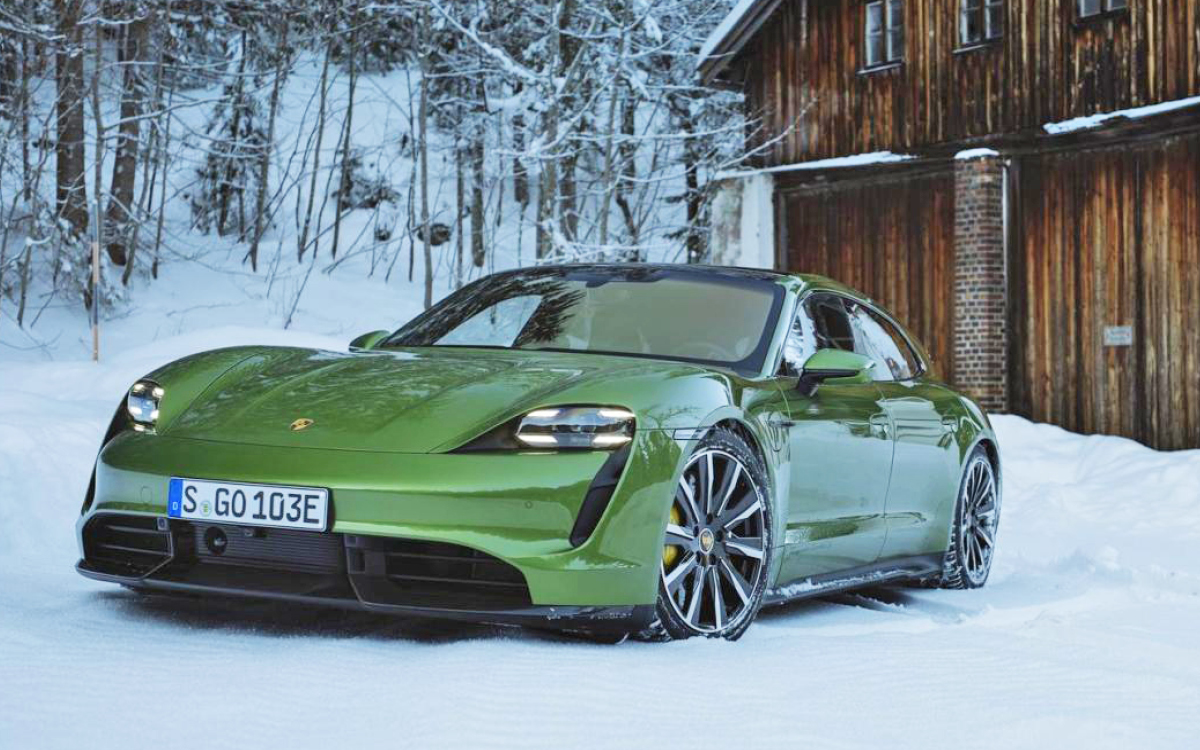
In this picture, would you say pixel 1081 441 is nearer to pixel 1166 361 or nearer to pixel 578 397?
pixel 1166 361

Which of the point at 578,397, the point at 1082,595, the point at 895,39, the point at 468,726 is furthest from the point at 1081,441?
the point at 468,726

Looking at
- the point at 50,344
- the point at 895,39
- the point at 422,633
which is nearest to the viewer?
the point at 422,633

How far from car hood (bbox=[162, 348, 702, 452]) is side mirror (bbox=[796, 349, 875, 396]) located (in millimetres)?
753

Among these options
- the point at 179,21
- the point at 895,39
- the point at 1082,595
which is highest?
the point at 179,21

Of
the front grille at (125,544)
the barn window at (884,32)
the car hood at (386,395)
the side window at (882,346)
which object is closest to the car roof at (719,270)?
the side window at (882,346)

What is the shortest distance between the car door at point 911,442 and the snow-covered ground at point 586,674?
33cm

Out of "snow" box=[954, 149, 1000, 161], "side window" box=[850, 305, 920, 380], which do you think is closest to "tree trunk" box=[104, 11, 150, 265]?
"snow" box=[954, 149, 1000, 161]

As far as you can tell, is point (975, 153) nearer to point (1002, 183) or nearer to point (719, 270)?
point (1002, 183)

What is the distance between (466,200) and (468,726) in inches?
1496

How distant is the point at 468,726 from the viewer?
3.79m

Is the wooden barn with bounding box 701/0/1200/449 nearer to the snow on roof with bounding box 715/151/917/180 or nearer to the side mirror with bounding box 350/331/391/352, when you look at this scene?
the snow on roof with bounding box 715/151/917/180

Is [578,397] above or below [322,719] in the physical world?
above

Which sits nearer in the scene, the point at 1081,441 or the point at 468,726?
the point at 468,726

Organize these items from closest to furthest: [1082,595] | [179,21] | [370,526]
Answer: [370,526] < [1082,595] < [179,21]
